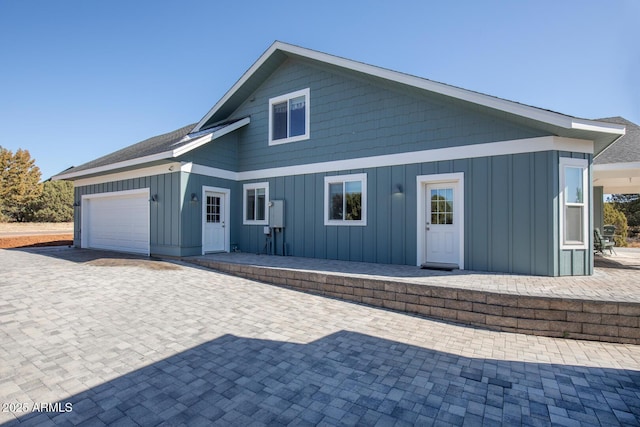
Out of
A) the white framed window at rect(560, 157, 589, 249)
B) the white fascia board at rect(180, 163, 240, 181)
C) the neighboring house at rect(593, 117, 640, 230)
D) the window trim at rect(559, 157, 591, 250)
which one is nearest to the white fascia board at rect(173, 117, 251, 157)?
the white fascia board at rect(180, 163, 240, 181)

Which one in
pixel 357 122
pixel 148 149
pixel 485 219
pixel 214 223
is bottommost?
pixel 214 223

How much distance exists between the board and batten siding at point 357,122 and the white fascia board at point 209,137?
30 centimetres

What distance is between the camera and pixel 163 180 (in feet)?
30.1

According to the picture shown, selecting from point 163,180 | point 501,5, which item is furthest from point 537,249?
point 163,180

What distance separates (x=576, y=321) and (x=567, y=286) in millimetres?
1056

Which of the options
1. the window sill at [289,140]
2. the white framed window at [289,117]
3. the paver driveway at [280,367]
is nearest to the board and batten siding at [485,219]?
the window sill at [289,140]

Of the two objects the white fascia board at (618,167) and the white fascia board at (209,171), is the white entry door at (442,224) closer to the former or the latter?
the white fascia board at (618,167)

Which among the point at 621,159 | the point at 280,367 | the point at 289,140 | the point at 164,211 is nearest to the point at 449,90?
the point at 289,140

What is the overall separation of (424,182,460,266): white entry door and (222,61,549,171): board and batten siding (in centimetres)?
104

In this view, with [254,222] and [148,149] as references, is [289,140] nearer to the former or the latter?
[254,222]

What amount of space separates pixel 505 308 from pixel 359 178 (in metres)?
4.59

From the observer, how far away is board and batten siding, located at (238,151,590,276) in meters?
5.96

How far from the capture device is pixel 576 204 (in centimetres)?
612

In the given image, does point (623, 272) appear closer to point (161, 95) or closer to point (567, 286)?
point (567, 286)
